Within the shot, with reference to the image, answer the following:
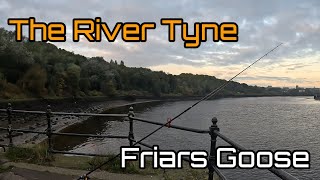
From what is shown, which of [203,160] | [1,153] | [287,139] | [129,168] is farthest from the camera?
[287,139]

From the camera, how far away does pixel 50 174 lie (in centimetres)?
604

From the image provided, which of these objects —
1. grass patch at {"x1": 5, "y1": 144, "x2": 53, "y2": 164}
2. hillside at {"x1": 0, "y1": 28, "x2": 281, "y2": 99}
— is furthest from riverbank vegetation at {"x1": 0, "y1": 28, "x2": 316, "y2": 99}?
grass patch at {"x1": 5, "y1": 144, "x2": 53, "y2": 164}

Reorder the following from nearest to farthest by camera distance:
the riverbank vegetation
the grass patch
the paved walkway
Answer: the paved walkway
the grass patch
the riverbank vegetation

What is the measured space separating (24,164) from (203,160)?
14.0ft

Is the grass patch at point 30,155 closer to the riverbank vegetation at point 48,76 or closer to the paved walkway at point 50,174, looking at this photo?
the paved walkway at point 50,174

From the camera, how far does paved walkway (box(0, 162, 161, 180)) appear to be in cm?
583

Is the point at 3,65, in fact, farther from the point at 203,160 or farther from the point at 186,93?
the point at 186,93

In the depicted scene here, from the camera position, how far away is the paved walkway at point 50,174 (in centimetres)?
583

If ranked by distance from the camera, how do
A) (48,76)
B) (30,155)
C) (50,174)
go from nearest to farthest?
(50,174) < (30,155) < (48,76)

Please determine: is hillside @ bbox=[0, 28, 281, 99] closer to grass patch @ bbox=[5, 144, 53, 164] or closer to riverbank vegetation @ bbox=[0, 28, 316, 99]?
riverbank vegetation @ bbox=[0, 28, 316, 99]

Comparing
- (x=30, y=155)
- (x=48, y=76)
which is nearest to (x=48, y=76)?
(x=48, y=76)

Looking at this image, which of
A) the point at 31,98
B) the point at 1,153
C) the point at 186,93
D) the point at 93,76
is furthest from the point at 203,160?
the point at 186,93

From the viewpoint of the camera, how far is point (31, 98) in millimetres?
61094

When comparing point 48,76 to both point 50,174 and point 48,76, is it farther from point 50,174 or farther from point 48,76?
point 50,174
